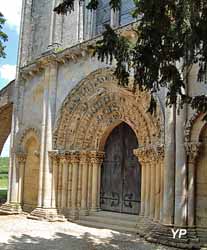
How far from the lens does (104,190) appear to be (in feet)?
34.9

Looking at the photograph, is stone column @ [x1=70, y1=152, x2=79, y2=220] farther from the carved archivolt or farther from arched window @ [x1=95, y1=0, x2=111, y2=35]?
arched window @ [x1=95, y1=0, x2=111, y2=35]

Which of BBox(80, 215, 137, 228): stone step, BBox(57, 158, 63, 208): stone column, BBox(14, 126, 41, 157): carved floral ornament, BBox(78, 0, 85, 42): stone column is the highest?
BBox(78, 0, 85, 42): stone column

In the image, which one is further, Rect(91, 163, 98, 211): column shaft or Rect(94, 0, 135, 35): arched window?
Rect(94, 0, 135, 35): arched window

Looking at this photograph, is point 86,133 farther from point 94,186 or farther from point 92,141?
point 94,186

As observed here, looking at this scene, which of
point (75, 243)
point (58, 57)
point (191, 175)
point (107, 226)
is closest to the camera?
point (75, 243)

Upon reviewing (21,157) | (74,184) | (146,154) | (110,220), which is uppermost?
(146,154)

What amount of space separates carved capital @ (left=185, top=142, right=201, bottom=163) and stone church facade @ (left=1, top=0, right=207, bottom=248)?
0.02 m

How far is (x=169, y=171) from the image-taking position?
763cm

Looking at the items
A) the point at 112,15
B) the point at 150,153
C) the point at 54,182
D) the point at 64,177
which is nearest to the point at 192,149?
the point at 150,153

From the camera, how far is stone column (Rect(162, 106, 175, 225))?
295 inches

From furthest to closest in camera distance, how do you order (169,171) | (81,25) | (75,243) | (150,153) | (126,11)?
1. (81,25)
2. (126,11)
3. (150,153)
4. (169,171)
5. (75,243)

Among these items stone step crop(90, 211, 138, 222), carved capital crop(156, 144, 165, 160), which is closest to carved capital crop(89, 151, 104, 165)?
stone step crop(90, 211, 138, 222)

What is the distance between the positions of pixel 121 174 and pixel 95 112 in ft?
6.31

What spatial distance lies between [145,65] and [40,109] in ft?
23.4
